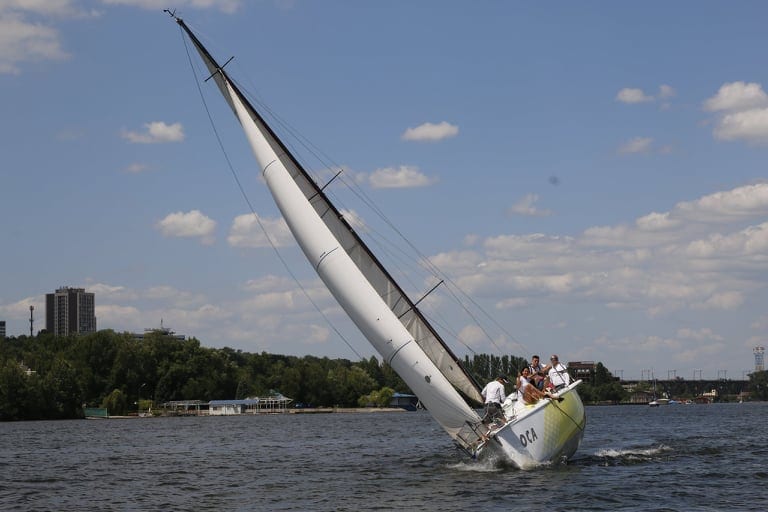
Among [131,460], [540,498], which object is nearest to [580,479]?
[540,498]

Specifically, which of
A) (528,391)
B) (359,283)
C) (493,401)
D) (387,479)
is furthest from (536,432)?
(359,283)

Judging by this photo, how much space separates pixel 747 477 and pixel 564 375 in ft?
19.9

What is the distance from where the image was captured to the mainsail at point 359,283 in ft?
102

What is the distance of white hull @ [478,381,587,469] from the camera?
3023cm

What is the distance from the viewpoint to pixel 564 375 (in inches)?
1259

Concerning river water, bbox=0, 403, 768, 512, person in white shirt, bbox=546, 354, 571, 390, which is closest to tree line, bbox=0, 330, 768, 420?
river water, bbox=0, 403, 768, 512

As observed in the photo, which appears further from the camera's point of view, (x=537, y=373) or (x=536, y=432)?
(x=537, y=373)

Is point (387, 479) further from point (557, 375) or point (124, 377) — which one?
point (124, 377)

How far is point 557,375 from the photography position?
31.9 meters

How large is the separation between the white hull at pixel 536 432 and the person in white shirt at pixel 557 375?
1.43 feet

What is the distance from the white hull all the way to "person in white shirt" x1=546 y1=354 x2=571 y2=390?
0.43 metres

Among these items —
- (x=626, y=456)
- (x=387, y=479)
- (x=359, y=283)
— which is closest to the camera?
(x=359, y=283)

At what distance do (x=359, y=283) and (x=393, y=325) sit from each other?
164 cm

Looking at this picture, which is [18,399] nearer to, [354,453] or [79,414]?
[79,414]
